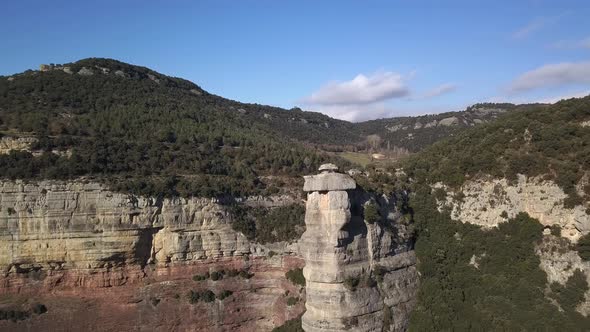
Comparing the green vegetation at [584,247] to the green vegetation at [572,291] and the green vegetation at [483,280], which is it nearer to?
the green vegetation at [572,291]

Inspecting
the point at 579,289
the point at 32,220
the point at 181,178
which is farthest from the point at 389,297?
the point at 32,220

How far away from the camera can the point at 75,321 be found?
34125mm

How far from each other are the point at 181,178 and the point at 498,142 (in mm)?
26476

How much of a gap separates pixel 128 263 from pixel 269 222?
12.0 metres

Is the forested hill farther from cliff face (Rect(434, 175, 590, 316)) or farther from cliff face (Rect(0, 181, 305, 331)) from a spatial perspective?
cliff face (Rect(434, 175, 590, 316))

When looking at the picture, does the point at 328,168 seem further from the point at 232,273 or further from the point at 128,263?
the point at 128,263

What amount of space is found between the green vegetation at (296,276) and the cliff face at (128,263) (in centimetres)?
57

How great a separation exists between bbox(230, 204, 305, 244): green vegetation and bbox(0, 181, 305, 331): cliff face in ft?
2.82

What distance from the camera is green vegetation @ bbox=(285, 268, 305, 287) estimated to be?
34844 millimetres

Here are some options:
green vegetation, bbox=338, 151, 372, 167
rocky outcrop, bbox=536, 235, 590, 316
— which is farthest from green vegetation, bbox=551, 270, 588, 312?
green vegetation, bbox=338, 151, 372, 167

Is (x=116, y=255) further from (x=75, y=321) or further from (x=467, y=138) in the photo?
(x=467, y=138)

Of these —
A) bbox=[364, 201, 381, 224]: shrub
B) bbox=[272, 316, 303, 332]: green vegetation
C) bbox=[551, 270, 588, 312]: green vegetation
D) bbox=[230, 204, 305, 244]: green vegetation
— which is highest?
bbox=[364, 201, 381, 224]: shrub

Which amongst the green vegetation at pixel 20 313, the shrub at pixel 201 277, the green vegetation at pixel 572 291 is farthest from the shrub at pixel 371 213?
the green vegetation at pixel 20 313

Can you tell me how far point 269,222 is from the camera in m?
39.4
